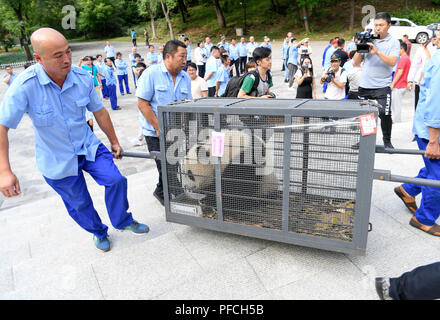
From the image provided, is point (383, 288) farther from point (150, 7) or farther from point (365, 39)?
point (150, 7)

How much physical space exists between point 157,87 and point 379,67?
326 cm

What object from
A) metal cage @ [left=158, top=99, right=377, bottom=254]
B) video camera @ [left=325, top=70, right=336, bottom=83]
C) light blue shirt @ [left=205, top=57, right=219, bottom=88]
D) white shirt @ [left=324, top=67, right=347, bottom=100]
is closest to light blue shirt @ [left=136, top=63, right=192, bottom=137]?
metal cage @ [left=158, top=99, right=377, bottom=254]

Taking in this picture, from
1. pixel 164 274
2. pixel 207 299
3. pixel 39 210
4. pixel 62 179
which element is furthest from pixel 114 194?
pixel 39 210

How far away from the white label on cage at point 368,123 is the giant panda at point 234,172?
0.80 m

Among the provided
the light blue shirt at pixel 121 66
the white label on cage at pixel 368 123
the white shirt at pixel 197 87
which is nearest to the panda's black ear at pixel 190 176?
the white label on cage at pixel 368 123

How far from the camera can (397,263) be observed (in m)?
2.90

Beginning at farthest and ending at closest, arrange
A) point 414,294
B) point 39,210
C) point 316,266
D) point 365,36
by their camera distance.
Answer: point 39,210, point 365,36, point 316,266, point 414,294

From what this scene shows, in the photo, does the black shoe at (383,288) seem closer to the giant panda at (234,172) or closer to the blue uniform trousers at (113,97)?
the giant panda at (234,172)

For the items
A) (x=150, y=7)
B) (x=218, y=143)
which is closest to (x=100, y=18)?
(x=150, y=7)

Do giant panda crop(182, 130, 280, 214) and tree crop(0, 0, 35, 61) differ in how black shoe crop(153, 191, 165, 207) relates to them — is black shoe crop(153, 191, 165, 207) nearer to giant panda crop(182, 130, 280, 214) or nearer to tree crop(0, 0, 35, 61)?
giant panda crop(182, 130, 280, 214)

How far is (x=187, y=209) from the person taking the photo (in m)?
3.32

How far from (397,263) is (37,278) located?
10.4ft

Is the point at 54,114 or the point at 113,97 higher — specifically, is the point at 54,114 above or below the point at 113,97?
above

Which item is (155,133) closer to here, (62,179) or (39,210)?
(62,179)
